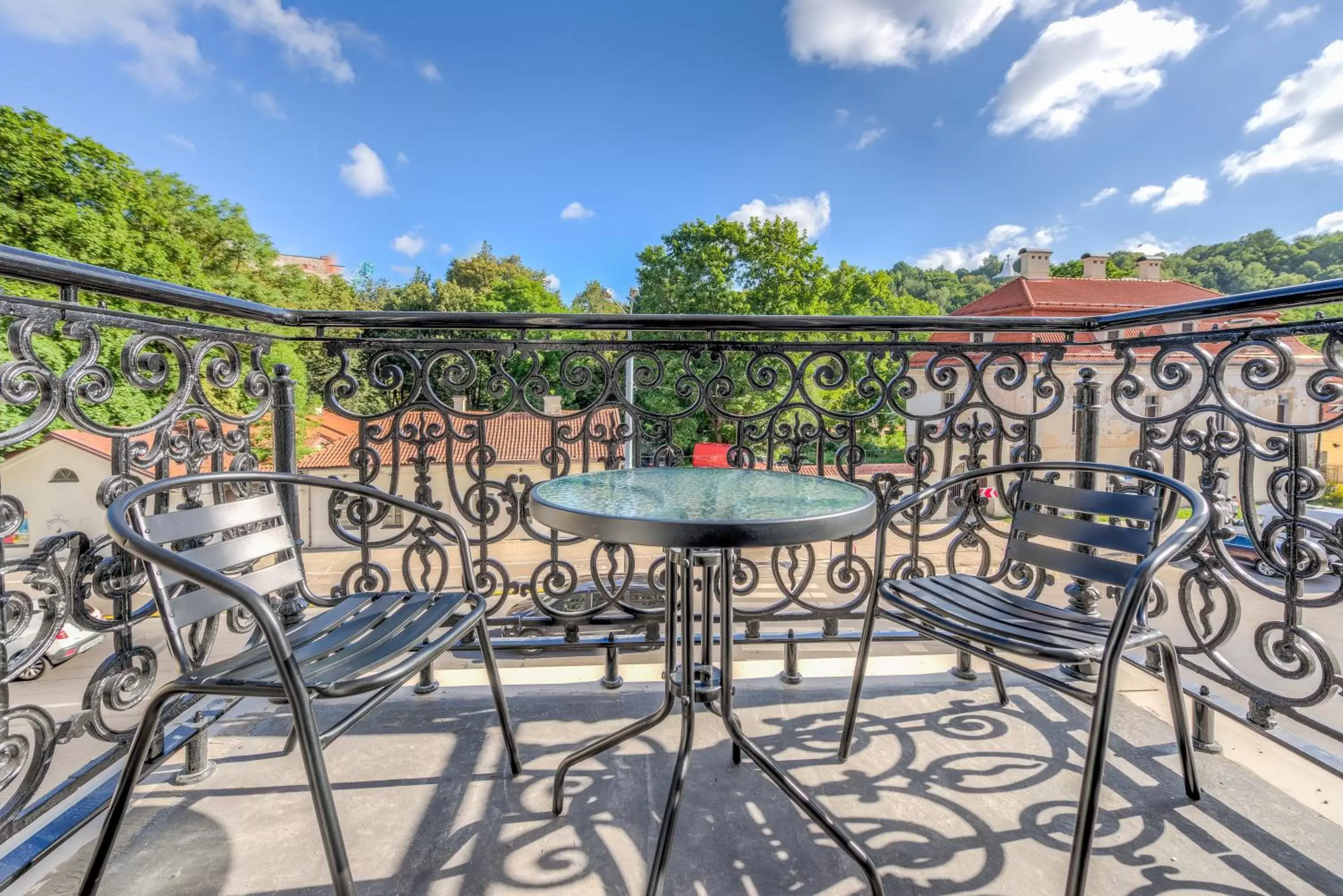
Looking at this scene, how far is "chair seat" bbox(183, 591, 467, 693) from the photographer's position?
92cm

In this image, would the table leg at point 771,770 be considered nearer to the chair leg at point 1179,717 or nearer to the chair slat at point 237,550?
the chair leg at point 1179,717

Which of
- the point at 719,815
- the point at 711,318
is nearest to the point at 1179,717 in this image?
the point at 719,815

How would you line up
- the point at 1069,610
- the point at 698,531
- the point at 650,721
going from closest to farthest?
the point at 698,531 → the point at 650,721 → the point at 1069,610

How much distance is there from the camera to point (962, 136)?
3069cm

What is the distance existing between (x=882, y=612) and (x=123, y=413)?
663 inches

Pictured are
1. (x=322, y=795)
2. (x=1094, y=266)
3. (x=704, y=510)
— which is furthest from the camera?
(x=1094, y=266)

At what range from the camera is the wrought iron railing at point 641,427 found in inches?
43.5

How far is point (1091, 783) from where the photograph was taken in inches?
35.9

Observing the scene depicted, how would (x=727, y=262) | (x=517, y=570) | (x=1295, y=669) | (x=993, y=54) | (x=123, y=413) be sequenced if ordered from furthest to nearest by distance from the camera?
(x=993, y=54)
(x=727, y=262)
(x=517, y=570)
(x=123, y=413)
(x=1295, y=669)

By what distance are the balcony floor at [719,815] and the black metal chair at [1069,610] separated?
0.45 ft

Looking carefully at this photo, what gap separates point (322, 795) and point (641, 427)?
128cm

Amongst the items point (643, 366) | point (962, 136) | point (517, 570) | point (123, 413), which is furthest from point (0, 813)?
point (962, 136)

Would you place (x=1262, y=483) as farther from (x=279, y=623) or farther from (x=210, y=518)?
(x=210, y=518)

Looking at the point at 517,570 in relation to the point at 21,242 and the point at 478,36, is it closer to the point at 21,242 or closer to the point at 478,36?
the point at 21,242
